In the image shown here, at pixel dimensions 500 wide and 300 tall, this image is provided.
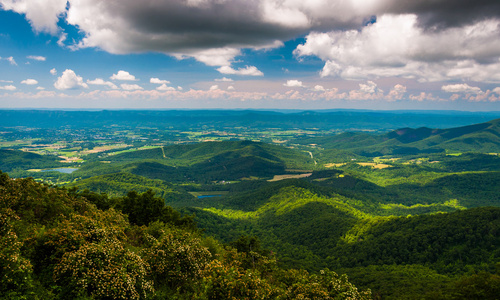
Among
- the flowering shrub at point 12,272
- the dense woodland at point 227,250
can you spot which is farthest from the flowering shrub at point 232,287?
the flowering shrub at point 12,272

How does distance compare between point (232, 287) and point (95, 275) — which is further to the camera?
point (232, 287)

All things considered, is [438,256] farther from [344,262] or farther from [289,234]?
[289,234]

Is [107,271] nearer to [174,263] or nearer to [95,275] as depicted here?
[95,275]

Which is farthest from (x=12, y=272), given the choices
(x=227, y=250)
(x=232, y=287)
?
(x=227, y=250)

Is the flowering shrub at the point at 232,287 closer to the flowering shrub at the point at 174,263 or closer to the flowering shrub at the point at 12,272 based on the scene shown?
the flowering shrub at the point at 174,263

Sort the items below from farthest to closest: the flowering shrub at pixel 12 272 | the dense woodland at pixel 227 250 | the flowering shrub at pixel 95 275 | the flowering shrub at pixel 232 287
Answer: the flowering shrub at pixel 232 287
the dense woodland at pixel 227 250
the flowering shrub at pixel 95 275
the flowering shrub at pixel 12 272

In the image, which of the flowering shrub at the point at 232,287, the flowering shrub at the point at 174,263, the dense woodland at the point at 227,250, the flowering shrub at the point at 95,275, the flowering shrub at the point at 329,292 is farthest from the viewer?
the flowering shrub at the point at 174,263

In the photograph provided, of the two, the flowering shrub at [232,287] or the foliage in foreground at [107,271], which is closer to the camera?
the foliage in foreground at [107,271]

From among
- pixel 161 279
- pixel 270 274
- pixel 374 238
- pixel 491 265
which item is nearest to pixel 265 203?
pixel 374 238
